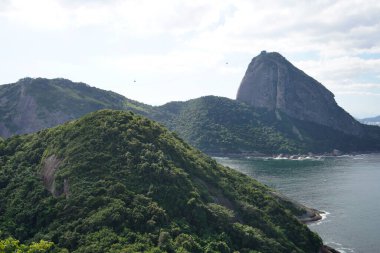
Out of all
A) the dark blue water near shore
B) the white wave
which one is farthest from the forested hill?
the dark blue water near shore

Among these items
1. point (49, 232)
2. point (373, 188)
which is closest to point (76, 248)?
point (49, 232)

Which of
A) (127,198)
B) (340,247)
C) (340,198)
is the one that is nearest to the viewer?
(127,198)

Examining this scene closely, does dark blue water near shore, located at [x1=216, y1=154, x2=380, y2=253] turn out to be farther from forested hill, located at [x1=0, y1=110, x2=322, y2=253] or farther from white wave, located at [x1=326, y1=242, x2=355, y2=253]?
forested hill, located at [x1=0, y1=110, x2=322, y2=253]

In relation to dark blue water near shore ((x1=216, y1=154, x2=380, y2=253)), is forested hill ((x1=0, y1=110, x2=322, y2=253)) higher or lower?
higher

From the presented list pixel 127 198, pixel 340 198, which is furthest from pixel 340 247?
pixel 127 198

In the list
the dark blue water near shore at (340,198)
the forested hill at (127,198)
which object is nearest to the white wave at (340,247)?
the dark blue water near shore at (340,198)

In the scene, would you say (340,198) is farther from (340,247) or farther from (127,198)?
(127,198)
